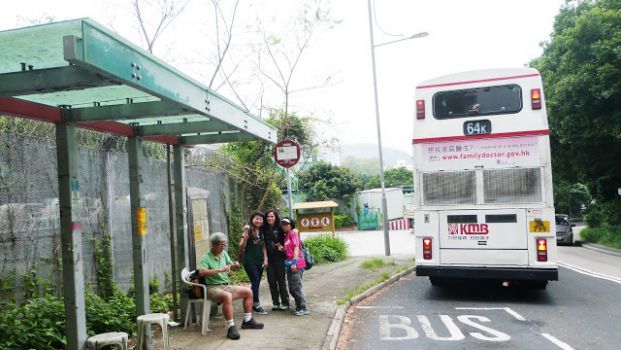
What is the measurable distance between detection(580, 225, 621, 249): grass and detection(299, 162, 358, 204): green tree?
19.7 m

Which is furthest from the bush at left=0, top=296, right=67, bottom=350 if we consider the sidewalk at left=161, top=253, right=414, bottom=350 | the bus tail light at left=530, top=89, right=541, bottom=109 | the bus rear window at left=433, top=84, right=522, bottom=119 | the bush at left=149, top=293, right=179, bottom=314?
the bus tail light at left=530, top=89, right=541, bottom=109

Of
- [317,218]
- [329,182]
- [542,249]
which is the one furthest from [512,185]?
[329,182]

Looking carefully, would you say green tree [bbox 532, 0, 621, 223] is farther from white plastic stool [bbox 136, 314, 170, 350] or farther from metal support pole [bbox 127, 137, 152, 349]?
white plastic stool [bbox 136, 314, 170, 350]

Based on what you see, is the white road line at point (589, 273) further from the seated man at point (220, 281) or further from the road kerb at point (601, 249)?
the seated man at point (220, 281)

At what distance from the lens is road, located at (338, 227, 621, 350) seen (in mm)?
6031

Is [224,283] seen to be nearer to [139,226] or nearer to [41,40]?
[139,226]

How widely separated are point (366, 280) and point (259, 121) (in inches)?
214

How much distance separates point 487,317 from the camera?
7320mm

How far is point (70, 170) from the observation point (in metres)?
4.54

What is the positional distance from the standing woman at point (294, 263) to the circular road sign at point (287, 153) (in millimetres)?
1372

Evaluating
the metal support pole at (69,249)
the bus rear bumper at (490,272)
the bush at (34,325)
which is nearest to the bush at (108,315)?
the bush at (34,325)

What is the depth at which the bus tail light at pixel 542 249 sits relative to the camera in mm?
7775

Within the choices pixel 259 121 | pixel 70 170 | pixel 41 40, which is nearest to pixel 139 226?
pixel 70 170

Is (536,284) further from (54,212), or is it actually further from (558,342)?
(54,212)
